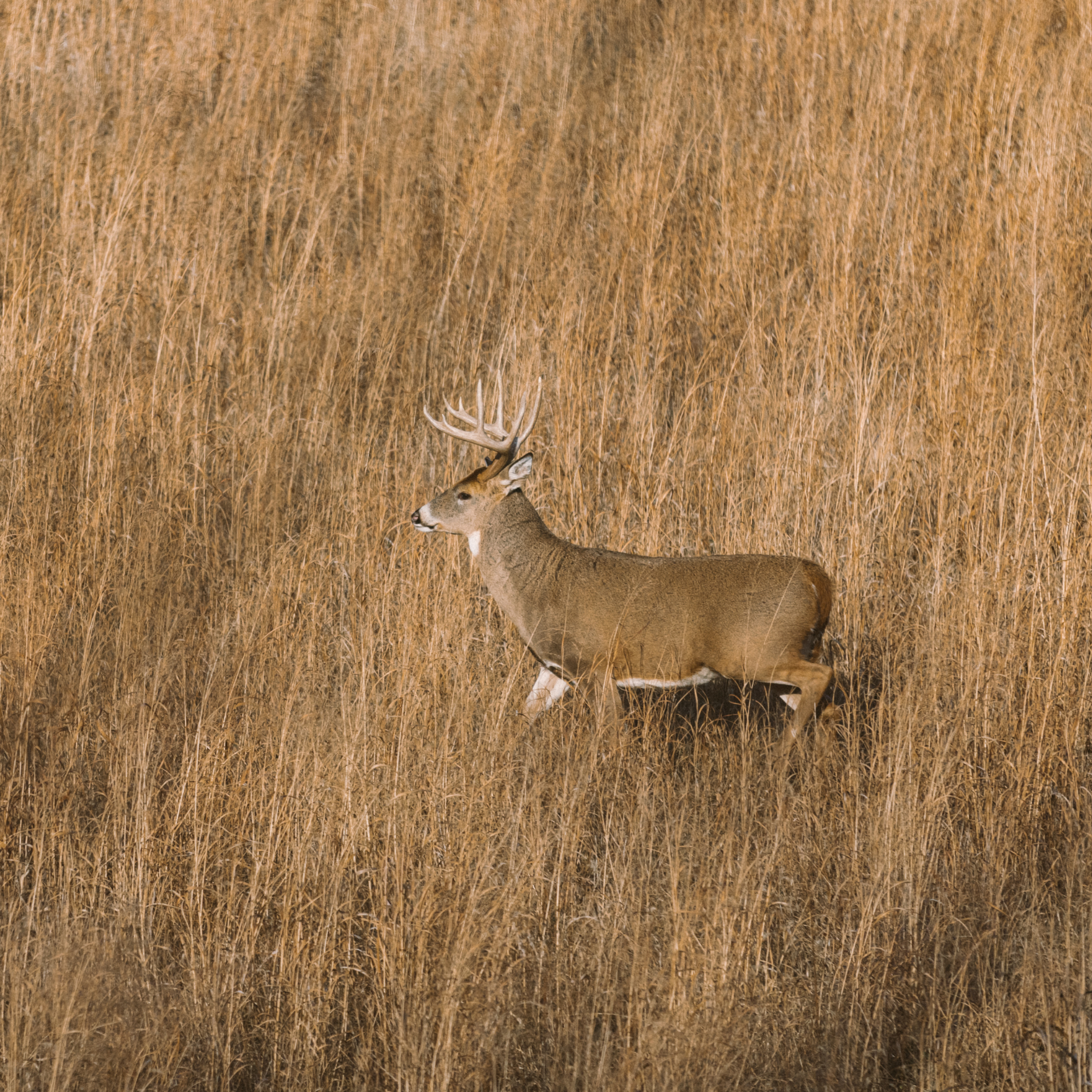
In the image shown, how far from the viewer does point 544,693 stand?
471cm

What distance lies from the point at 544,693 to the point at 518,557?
0.52 metres

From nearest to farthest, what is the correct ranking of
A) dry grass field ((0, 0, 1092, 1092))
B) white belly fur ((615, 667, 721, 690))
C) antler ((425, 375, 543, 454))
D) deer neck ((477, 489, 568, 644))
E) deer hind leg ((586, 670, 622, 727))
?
dry grass field ((0, 0, 1092, 1092)), deer hind leg ((586, 670, 622, 727)), white belly fur ((615, 667, 721, 690)), deer neck ((477, 489, 568, 644)), antler ((425, 375, 543, 454))

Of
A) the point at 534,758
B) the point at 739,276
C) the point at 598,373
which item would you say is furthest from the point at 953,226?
the point at 534,758

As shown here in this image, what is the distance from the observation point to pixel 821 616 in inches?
176

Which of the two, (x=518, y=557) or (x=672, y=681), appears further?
(x=518, y=557)

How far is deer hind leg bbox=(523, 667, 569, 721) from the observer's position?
461cm

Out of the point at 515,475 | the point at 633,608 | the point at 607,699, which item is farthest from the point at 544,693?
the point at 515,475

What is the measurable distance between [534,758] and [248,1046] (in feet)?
4.30

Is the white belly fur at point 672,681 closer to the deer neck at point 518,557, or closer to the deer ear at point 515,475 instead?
the deer neck at point 518,557

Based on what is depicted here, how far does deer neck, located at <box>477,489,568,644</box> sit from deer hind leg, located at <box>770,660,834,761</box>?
2.85 feet

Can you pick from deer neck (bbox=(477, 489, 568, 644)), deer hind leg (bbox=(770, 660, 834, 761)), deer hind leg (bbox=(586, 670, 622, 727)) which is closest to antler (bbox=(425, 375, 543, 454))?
deer neck (bbox=(477, 489, 568, 644))

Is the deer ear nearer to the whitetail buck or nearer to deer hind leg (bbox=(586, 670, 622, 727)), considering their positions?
the whitetail buck

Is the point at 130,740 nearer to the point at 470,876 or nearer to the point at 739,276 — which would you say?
the point at 470,876

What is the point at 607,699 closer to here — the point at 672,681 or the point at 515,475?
the point at 672,681
